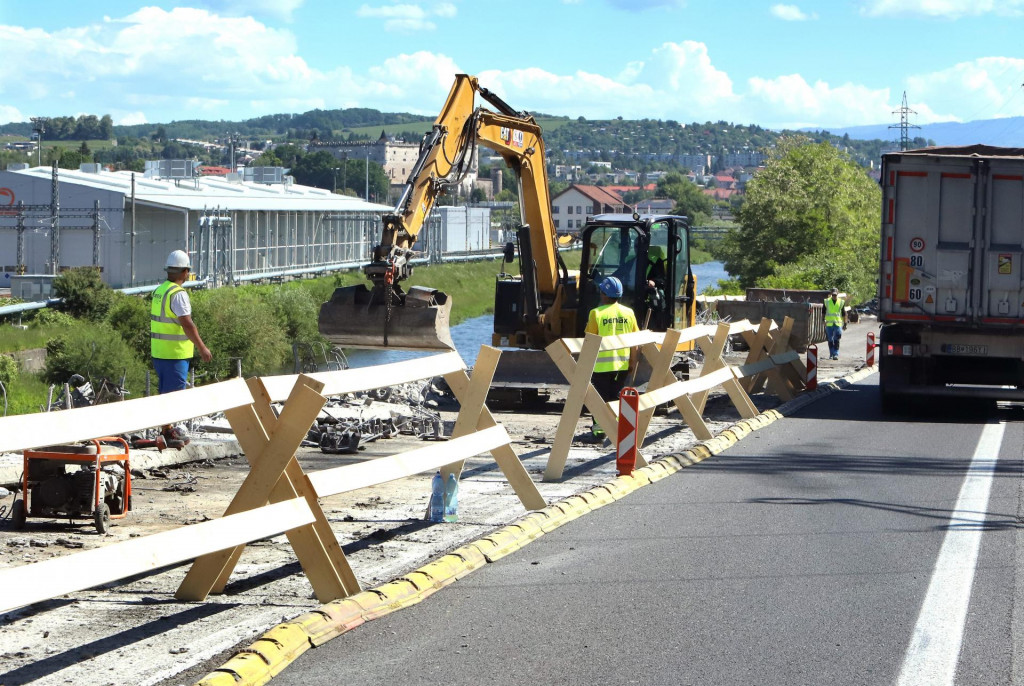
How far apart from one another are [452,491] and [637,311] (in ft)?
32.2

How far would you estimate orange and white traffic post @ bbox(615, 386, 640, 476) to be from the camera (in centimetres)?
1005

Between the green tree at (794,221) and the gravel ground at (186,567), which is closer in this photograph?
the gravel ground at (186,567)

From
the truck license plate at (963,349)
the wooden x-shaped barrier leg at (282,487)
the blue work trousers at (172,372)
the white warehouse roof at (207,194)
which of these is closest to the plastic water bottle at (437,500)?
the wooden x-shaped barrier leg at (282,487)

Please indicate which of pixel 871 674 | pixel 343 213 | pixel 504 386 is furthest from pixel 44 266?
pixel 871 674

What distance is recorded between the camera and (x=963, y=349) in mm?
16734

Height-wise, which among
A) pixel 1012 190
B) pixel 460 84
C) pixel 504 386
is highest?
pixel 460 84

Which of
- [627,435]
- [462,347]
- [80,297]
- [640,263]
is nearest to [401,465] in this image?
[627,435]

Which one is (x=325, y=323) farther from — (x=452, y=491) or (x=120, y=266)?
(x=120, y=266)

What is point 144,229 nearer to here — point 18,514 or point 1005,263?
point 1005,263

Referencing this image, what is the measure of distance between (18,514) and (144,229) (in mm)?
47036

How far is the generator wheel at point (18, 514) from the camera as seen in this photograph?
25.2 ft

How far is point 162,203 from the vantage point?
50812mm

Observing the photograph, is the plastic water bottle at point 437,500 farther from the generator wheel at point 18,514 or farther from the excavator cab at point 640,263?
the excavator cab at point 640,263

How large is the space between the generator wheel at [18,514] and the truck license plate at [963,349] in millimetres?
12942
